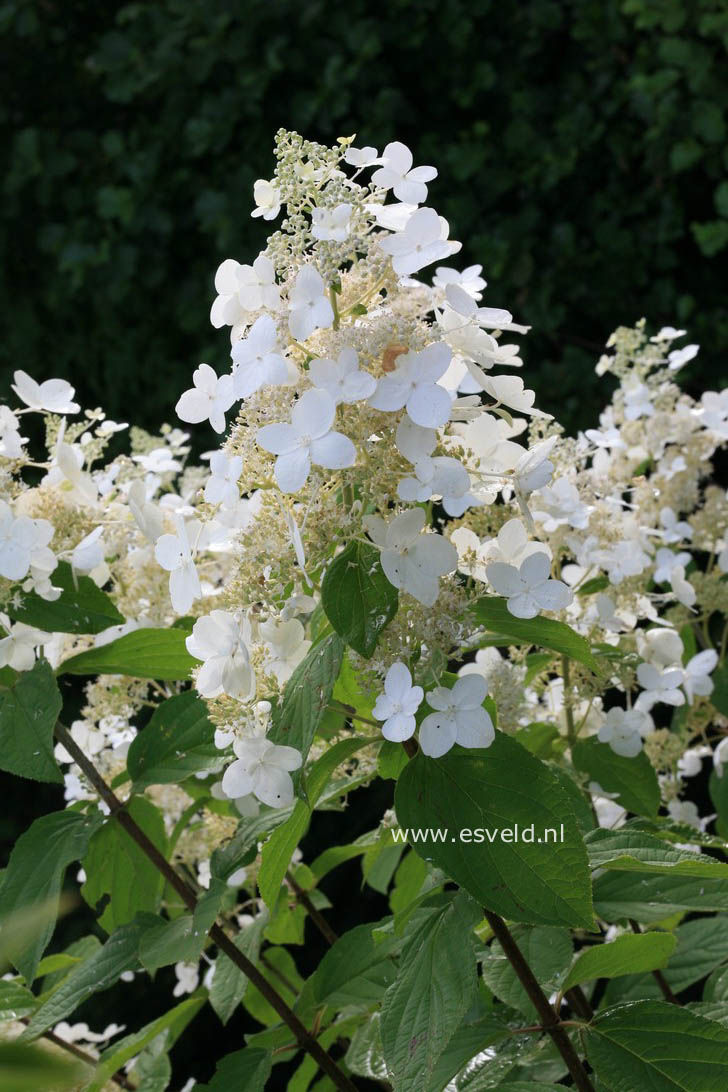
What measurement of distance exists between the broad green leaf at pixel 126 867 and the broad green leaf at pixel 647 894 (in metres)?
0.48

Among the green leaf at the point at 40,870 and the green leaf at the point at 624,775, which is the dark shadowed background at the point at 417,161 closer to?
the green leaf at the point at 624,775

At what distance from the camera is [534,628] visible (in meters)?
0.96

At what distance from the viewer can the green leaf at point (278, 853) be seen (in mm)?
961

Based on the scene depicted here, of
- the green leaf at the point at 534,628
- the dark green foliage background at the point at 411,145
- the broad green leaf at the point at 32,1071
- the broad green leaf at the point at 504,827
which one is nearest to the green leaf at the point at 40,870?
the broad green leaf at the point at 504,827

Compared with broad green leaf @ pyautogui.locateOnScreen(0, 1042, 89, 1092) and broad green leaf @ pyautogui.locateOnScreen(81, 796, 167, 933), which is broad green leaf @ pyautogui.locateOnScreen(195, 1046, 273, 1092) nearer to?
broad green leaf @ pyautogui.locateOnScreen(81, 796, 167, 933)

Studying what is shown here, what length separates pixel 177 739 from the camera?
3.91 ft

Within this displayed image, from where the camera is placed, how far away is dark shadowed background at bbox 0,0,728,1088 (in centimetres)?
293

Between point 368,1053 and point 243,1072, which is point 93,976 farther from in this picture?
point 368,1053

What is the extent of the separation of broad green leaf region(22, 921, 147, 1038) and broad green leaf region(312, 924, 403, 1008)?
194 millimetres

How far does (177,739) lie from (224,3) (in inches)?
101

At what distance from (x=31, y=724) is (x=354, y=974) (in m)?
0.42

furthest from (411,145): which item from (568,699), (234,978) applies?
(234,978)

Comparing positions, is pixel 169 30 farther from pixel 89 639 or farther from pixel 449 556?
pixel 449 556

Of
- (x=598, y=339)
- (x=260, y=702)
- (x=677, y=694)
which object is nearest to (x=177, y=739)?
→ (x=260, y=702)
